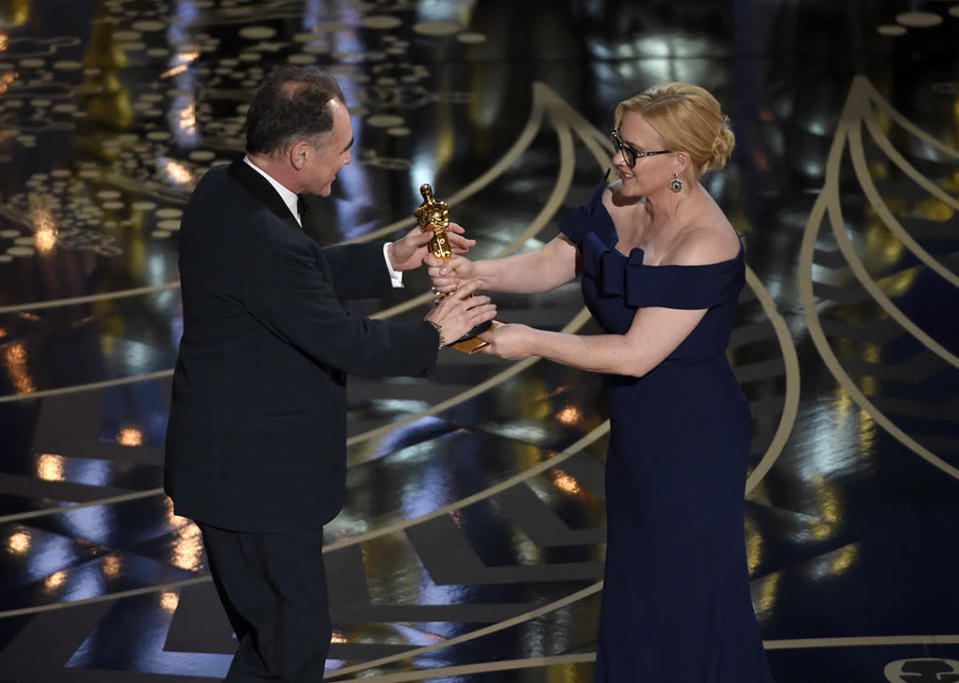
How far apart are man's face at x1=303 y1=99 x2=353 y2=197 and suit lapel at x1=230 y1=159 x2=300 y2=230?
10cm

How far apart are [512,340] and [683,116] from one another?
2.74ft

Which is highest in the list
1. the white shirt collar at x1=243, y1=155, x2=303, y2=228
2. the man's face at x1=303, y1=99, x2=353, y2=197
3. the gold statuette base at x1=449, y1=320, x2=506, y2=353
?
the man's face at x1=303, y1=99, x2=353, y2=197

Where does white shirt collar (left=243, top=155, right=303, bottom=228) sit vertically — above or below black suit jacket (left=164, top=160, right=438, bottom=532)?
above

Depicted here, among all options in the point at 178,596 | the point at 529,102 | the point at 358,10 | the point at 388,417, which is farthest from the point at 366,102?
the point at 178,596

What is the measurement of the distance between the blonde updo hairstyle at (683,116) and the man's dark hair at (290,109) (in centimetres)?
87

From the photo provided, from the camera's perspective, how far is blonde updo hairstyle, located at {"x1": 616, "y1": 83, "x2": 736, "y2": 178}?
13.9 ft

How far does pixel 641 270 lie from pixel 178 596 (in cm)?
261

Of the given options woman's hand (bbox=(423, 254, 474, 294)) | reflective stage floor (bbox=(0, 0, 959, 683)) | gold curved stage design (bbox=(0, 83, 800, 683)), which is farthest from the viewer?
reflective stage floor (bbox=(0, 0, 959, 683))

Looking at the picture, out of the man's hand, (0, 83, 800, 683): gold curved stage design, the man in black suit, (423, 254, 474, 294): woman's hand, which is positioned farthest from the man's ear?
(0, 83, 800, 683): gold curved stage design

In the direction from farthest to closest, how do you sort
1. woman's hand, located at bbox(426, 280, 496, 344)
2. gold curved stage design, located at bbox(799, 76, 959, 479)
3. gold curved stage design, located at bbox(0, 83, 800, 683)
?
gold curved stage design, located at bbox(799, 76, 959, 479), gold curved stage design, located at bbox(0, 83, 800, 683), woman's hand, located at bbox(426, 280, 496, 344)

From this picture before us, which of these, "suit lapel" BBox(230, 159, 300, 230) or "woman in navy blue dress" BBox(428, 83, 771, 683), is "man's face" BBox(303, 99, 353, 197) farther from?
"woman in navy blue dress" BBox(428, 83, 771, 683)

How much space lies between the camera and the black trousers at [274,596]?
4246 millimetres

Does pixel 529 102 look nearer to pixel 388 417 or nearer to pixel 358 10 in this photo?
pixel 358 10

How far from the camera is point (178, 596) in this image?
584 cm
